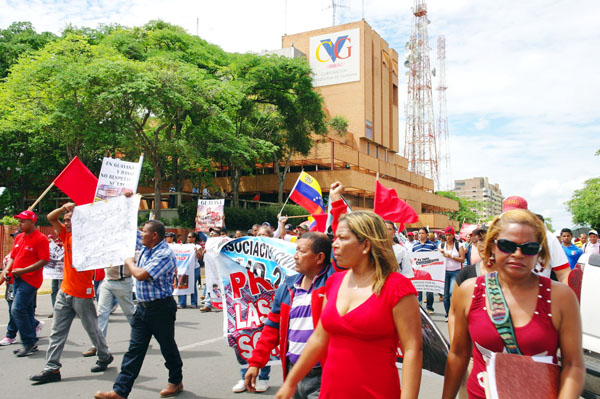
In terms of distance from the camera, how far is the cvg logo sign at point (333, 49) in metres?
54.8

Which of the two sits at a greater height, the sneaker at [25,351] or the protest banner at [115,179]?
the protest banner at [115,179]

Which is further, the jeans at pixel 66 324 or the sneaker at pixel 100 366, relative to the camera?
the sneaker at pixel 100 366

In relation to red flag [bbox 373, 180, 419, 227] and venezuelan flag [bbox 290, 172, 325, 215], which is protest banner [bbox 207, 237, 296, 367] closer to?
venezuelan flag [bbox 290, 172, 325, 215]

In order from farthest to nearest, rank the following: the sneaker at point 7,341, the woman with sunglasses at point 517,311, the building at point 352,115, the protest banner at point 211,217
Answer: the building at point 352,115 → the protest banner at point 211,217 → the sneaker at point 7,341 → the woman with sunglasses at point 517,311

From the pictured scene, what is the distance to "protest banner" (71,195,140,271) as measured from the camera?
5.55m

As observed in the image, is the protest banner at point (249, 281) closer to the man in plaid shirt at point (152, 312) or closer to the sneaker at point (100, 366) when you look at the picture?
the man in plaid shirt at point (152, 312)

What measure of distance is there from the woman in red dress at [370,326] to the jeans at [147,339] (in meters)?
2.76

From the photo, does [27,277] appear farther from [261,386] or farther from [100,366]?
[261,386]

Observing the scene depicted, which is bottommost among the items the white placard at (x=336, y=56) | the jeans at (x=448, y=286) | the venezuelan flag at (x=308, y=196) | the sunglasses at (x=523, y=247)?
the jeans at (x=448, y=286)

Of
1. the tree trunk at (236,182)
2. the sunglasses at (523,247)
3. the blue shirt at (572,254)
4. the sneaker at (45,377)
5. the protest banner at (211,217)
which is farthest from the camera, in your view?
the tree trunk at (236,182)

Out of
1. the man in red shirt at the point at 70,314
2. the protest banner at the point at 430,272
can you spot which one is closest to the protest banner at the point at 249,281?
the man in red shirt at the point at 70,314

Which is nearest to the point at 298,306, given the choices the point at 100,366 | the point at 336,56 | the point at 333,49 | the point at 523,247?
the point at 523,247

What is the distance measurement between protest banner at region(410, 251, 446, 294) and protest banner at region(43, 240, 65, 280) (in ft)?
23.5

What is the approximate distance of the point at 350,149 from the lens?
5031 centimetres
